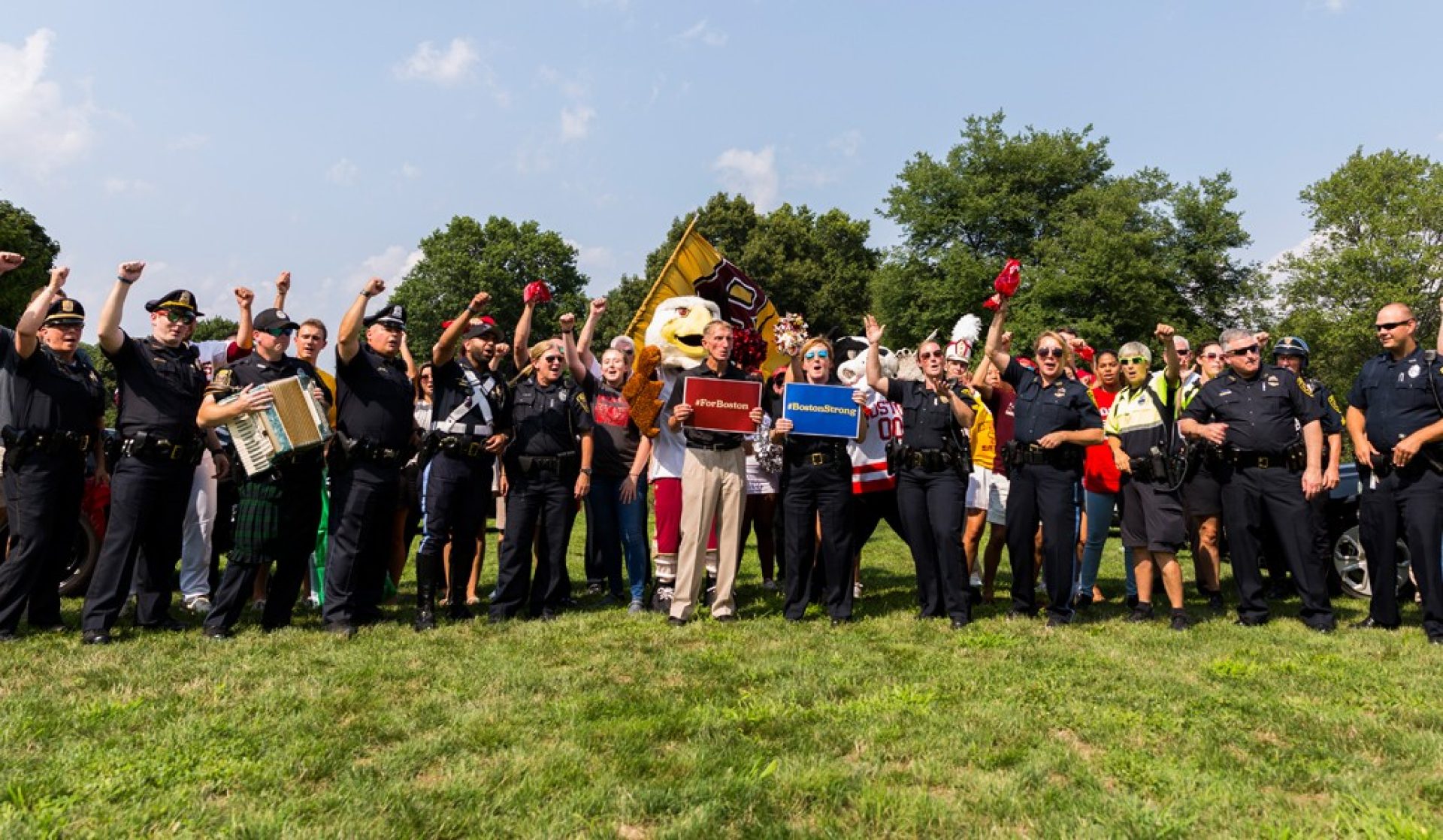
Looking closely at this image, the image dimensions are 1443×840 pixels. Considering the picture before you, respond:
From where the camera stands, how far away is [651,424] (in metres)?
7.33

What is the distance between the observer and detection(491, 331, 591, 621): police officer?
6840 millimetres

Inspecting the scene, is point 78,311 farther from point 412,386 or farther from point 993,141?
point 993,141

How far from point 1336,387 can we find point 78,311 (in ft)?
137

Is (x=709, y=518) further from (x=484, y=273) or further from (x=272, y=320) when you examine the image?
(x=484, y=273)

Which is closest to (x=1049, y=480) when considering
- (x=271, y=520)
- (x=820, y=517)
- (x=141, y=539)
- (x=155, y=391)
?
(x=820, y=517)

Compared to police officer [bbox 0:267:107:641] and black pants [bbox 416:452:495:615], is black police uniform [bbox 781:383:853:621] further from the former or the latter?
police officer [bbox 0:267:107:641]

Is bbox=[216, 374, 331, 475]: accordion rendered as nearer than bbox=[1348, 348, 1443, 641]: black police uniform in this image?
Yes

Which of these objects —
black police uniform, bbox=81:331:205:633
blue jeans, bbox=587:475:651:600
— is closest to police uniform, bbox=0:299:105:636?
black police uniform, bbox=81:331:205:633

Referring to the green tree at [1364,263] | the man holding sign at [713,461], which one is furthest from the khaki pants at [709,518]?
the green tree at [1364,263]

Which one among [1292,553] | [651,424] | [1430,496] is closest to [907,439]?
[651,424]

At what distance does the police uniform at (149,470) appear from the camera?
19.3 feet

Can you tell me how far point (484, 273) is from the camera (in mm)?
48094

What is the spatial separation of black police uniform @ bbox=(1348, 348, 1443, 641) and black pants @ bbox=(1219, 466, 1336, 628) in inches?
16.4

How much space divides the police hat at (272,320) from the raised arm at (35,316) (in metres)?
1.12
